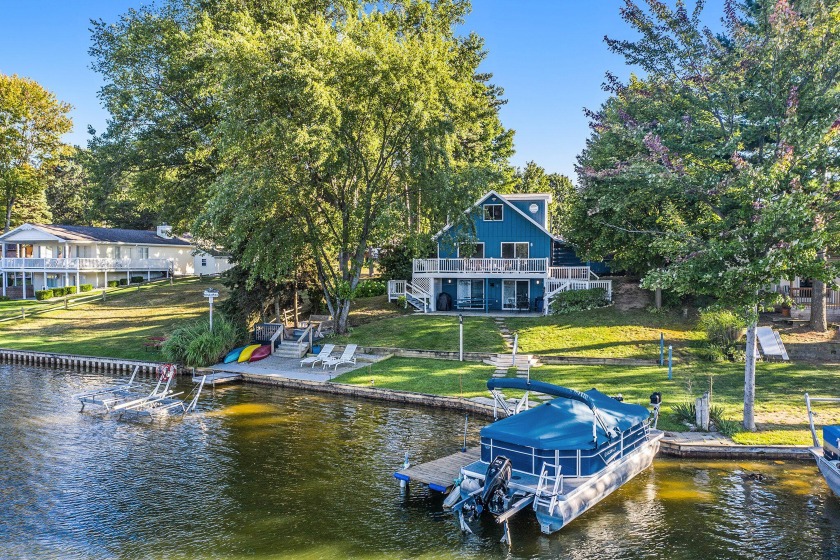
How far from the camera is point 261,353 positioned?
27734 mm

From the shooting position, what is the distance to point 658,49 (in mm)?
17141

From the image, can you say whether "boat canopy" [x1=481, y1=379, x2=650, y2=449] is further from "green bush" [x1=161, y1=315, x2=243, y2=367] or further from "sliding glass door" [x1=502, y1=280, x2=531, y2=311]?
"sliding glass door" [x1=502, y1=280, x2=531, y2=311]

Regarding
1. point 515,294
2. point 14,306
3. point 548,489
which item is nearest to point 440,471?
point 548,489

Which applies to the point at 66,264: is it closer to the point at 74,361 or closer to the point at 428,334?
the point at 74,361

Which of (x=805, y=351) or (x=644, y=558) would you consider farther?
(x=805, y=351)

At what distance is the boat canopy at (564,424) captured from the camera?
11.5 metres

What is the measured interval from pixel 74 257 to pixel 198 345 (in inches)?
1191

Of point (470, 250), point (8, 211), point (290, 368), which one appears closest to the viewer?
point (290, 368)

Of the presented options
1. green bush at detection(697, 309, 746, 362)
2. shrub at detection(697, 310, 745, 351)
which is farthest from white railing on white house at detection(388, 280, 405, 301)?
shrub at detection(697, 310, 745, 351)

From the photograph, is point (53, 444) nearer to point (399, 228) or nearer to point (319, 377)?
point (319, 377)

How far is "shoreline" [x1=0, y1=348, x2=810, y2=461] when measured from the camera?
47.0 feet

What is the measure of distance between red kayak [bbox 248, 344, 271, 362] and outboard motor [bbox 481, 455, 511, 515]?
18636mm

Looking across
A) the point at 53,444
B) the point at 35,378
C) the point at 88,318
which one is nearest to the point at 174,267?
the point at 88,318

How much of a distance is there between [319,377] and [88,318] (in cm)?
2264
